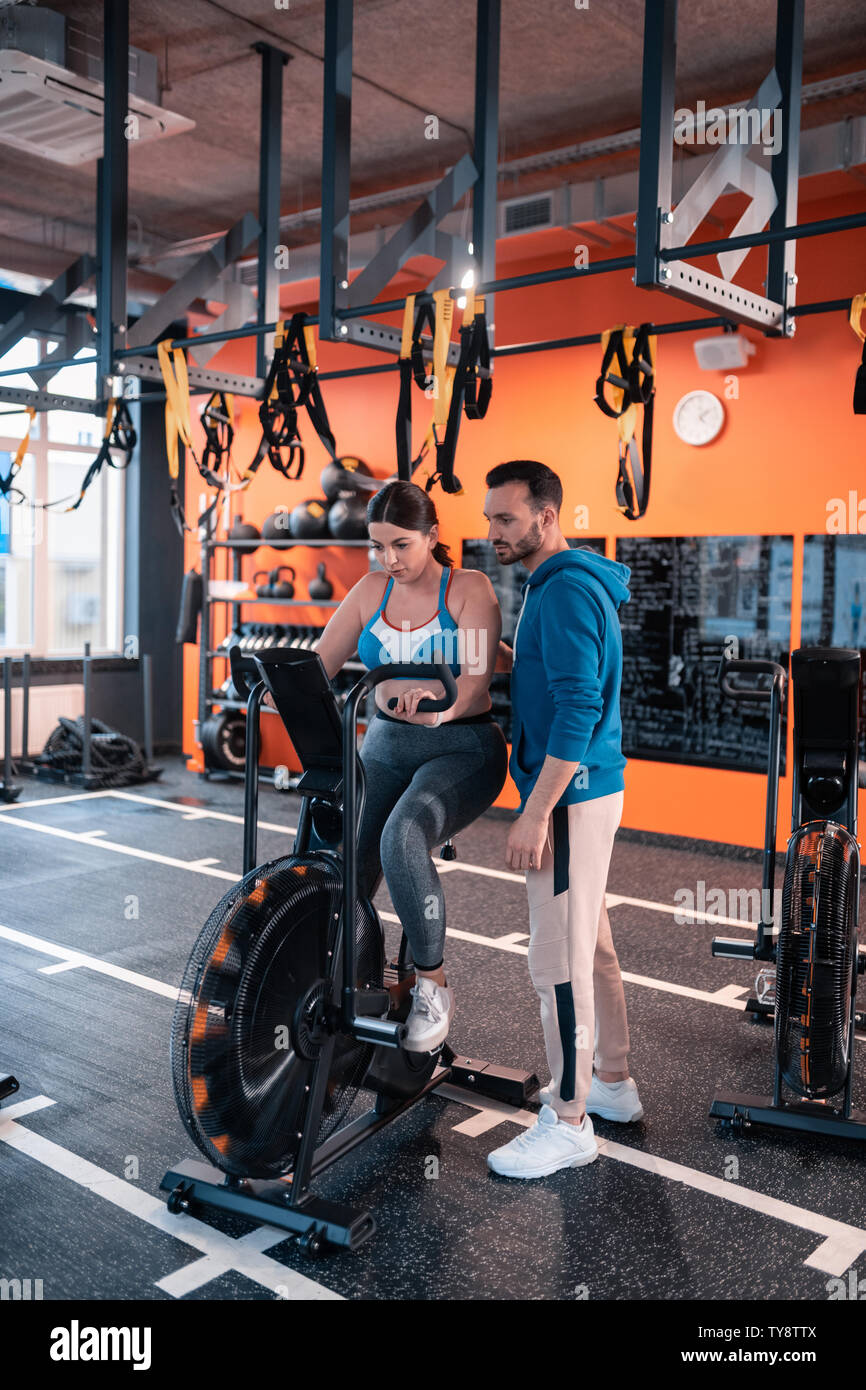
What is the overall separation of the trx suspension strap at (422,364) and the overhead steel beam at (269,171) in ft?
5.04

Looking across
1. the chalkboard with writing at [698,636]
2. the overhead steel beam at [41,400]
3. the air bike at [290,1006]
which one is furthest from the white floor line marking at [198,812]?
the air bike at [290,1006]

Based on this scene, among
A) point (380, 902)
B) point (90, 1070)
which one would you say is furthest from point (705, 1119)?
point (380, 902)

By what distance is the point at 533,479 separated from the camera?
2553 mm

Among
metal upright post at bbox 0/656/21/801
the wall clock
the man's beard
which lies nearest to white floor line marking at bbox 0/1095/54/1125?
the man's beard

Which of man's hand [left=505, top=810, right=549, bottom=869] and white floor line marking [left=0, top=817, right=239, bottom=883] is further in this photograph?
white floor line marking [left=0, top=817, right=239, bottom=883]

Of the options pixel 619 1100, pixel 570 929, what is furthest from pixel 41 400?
pixel 619 1100

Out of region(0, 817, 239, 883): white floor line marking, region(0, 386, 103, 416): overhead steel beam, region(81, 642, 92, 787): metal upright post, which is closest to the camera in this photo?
region(0, 386, 103, 416): overhead steel beam

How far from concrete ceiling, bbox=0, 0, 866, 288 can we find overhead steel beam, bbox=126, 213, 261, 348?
724 millimetres

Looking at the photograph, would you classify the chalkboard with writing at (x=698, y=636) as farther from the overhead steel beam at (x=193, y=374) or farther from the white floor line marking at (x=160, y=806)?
the overhead steel beam at (x=193, y=374)

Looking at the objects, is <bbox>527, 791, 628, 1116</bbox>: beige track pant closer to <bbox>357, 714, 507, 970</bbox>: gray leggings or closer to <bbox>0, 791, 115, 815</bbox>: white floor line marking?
<bbox>357, 714, 507, 970</bbox>: gray leggings

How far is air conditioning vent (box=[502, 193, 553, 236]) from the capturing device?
19.1 ft

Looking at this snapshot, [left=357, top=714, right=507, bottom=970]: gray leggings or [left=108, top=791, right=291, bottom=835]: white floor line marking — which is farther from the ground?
[left=357, top=714, right=507, bottom=970]: gray leggings

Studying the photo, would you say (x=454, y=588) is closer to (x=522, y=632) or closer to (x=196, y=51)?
(x=522, y=632)

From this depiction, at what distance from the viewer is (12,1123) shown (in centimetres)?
284
